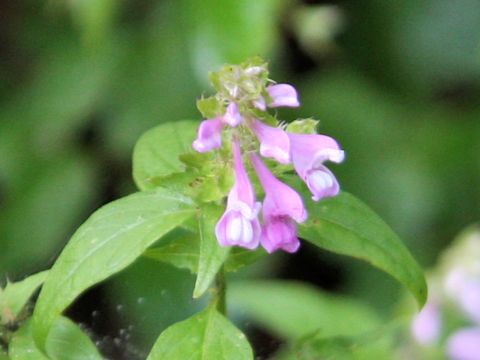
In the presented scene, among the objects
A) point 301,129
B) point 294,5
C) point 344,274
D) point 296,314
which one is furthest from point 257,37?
point 301,129

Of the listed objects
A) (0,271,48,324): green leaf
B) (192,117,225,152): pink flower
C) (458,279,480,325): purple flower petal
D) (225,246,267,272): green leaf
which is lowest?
(458,279,480,325): purple flower petal

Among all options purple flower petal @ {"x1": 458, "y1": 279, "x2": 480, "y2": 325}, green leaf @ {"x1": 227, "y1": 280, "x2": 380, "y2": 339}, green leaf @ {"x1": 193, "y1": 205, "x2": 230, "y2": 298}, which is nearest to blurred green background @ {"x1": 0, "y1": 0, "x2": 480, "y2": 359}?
green leaf @ {"x1": 227, "y1": 280, "x2": 380, "y2": 339}

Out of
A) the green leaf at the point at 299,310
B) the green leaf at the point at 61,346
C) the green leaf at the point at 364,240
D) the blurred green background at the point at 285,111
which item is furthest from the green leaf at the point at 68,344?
the blurred green background at the point at 285,111

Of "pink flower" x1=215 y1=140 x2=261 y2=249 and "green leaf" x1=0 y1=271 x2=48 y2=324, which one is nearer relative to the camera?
"pink flower" x1=215 y1=140 x2=261 y2=249

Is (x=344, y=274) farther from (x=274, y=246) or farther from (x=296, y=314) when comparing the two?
(x=274, y=246)

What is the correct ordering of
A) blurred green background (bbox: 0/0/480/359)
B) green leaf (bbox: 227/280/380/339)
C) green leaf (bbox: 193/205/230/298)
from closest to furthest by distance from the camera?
green leaf (bbox: 193/205/230/298)
green leaf (bbox: 227/280/380/339)
blurred green background (bbox: 0/0/480/359)

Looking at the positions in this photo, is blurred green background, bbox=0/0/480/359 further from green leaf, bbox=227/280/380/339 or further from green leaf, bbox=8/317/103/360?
green leaf, bbox=8/317/103/360
